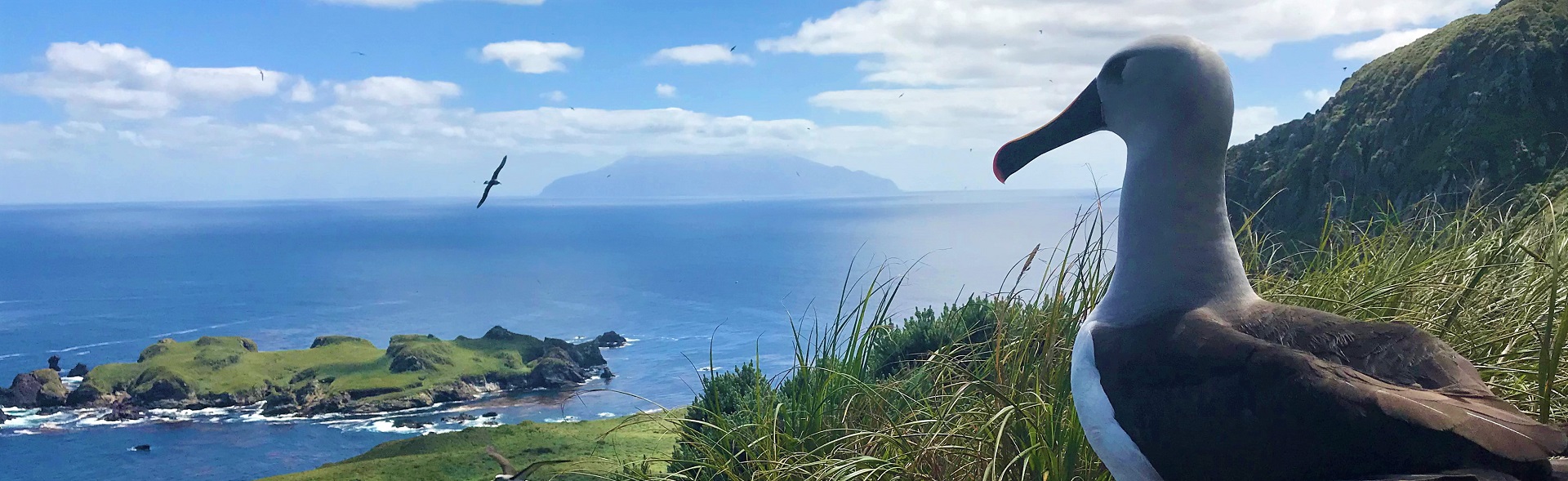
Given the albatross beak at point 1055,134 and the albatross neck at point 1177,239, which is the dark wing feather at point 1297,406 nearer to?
the albatross neck at point 1177,239

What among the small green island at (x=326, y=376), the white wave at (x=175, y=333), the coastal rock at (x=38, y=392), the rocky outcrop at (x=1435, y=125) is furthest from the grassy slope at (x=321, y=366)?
the rocky outcrop at (x=1435, y=125)

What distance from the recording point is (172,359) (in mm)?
54906

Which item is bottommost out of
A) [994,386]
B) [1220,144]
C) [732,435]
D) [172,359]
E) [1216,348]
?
[172,359]

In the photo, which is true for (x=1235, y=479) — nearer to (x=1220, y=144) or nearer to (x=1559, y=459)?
(x=1559, y=459)

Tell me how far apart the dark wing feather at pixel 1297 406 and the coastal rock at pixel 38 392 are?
68279 millimetres

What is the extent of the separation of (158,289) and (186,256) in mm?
51040

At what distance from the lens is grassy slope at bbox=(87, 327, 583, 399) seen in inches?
2018

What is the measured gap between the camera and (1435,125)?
3450 cm

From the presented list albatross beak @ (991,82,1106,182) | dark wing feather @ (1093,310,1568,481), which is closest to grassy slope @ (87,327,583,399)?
albatross beak @ (991,82,1106,182)

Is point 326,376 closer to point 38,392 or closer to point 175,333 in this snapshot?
point 38,392

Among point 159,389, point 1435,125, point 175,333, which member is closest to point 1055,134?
point 1435,125

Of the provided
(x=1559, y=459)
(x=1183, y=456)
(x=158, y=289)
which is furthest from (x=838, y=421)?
(x=158, y=289)

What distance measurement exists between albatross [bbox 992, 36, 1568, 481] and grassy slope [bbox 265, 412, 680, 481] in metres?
13.2

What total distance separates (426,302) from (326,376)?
2218 inches
